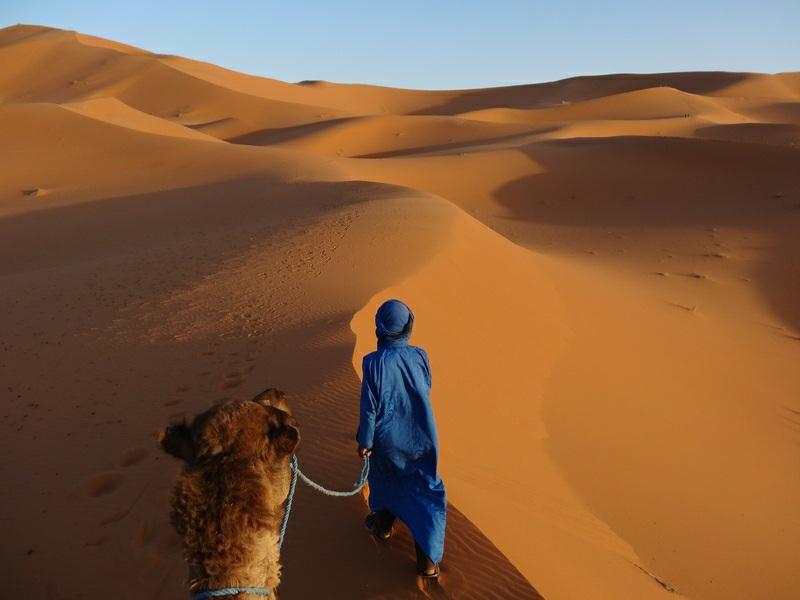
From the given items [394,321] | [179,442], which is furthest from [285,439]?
[394,321]

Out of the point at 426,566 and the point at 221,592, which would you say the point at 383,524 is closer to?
the point at 426,566

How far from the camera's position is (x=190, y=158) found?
896 inches

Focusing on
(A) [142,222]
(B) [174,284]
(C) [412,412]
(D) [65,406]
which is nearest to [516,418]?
(C) [412,412]

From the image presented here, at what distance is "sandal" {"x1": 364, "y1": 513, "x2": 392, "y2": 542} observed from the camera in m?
3.51

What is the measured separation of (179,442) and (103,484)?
10.8ft

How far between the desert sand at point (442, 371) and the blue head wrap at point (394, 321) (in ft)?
4.20

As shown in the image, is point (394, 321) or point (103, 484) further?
point (103, 484)

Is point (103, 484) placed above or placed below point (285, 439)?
below

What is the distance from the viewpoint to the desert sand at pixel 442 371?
3.83 metres

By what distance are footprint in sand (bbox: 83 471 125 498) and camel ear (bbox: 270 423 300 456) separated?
331 centimetres

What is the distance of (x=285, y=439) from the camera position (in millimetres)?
1812

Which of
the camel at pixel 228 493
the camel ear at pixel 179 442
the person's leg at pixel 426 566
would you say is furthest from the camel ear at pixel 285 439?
the person's leg at pixel 426 566

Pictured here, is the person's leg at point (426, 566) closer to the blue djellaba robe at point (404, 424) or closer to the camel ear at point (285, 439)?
the blue djellaba robe at point (404, 424)

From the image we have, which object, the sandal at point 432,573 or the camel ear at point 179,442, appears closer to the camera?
the camel ear at point 179,442
